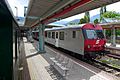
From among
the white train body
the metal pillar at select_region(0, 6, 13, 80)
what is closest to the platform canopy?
the white train body

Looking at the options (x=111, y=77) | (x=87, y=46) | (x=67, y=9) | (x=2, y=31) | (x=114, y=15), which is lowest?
(x=111, y=77)

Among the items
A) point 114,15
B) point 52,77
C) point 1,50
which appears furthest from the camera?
point 114,15

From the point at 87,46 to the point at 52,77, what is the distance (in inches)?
200

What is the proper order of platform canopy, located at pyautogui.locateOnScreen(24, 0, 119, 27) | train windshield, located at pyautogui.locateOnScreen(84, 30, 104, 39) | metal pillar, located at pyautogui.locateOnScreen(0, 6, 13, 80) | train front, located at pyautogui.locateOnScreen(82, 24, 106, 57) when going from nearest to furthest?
metal pillar, located at pyautogui.locateOnScreen(0, 6, 13, 80)
platform canopy, located at pyautogui.locateOnScreen(24, 0, 119, 27)
train front, located at pyautogui.locateOnScreen(82, 24, 106, 57)
train windshield, located at pyautogui.locateOnScreen(84, 30, 104, 39)

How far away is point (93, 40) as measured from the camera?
12953mm

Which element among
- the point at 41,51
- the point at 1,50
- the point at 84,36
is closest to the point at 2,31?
the point at 1,50

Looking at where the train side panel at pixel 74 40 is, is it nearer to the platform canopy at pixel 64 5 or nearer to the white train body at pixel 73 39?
the white train body at pixel 73 39

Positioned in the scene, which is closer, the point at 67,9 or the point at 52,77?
the point at 52,77

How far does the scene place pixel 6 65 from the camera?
3.04 m

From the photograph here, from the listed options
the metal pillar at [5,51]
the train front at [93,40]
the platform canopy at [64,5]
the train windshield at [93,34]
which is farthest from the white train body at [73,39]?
the metal pillar at [5,51]

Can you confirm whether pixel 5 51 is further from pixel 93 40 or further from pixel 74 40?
pixel 74 40

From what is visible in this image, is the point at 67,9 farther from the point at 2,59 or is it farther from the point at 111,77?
the point at 2,59

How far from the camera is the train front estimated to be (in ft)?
41.0

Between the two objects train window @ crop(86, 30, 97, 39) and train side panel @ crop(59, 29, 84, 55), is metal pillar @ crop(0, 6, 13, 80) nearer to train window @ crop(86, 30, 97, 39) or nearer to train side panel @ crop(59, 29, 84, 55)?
train side panel @ crop(59, 29, 84, 55)
